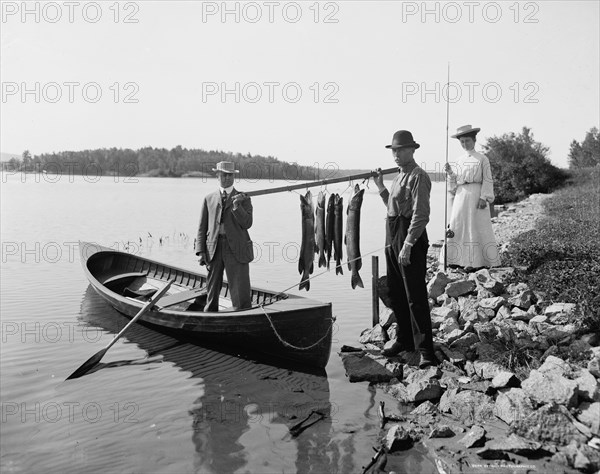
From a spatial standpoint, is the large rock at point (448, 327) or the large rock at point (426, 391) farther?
the large rock at point (448, 327)

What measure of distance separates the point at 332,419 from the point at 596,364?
313 centimetres

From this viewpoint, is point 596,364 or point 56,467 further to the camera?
point 596,364

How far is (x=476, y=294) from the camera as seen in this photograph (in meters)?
8.98

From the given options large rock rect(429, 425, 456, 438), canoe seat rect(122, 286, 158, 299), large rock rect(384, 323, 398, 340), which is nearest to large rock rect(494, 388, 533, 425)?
large rock rect(429, 425, 456, 438)

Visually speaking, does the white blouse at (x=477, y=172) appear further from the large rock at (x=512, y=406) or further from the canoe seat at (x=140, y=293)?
the canoe seat at (x=140, y=293)

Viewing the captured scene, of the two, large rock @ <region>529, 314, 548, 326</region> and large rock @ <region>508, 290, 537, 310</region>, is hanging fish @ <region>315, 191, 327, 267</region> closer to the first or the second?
large rock @ <region>508, 290, 537, 310</region>

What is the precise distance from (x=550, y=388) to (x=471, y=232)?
421cm

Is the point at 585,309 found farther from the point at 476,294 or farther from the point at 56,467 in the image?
the point at 56,467

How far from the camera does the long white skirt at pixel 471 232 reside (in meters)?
9.33

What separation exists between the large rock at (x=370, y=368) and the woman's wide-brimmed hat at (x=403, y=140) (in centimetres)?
310

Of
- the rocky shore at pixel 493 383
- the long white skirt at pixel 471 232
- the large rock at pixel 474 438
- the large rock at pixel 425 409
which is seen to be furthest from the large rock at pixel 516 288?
the large rock at pixel 474 438

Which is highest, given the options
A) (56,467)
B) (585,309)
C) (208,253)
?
(208,253)

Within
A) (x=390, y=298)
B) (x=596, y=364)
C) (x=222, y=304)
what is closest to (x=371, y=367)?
(x=390, y=298)

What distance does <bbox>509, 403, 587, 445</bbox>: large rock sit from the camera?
16.5 feet
